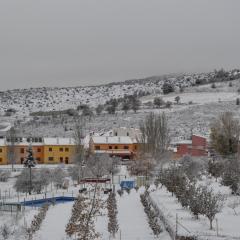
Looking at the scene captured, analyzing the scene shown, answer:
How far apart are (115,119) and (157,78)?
9389cm

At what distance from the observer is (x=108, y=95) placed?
159875mm

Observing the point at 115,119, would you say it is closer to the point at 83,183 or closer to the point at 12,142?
the point at 12,142

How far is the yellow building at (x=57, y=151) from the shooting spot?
220 feet

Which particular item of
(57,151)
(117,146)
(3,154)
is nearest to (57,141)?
(57,151)

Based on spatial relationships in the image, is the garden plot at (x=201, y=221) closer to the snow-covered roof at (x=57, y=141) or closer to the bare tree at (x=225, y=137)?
the bare tree at (x=225, y=137)

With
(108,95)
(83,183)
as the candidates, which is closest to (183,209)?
(83,183)

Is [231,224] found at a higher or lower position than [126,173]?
higher

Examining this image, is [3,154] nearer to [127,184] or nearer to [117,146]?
[117,146]

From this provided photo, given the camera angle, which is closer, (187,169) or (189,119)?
(187,169)

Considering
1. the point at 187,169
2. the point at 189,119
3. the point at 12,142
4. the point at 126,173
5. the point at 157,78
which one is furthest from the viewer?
the point at 157,78

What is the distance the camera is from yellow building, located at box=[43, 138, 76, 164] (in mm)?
67188

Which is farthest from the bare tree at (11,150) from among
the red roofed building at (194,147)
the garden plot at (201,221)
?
the garden plot at (201,221)

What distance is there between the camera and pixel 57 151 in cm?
6744

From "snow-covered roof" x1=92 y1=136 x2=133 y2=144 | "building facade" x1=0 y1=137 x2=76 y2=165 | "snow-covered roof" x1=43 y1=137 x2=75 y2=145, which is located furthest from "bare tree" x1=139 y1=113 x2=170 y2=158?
"snow-covered roof" x1=43 y1=137 x2=75 y2=145
